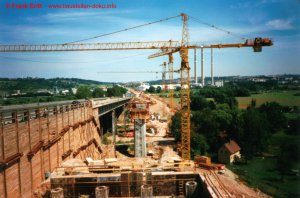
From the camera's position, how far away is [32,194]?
19.2 metres

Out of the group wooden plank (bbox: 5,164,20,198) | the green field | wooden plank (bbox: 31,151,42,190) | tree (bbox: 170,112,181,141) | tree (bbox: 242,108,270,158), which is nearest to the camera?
wooden plank (bbox: 5,164,20,198)

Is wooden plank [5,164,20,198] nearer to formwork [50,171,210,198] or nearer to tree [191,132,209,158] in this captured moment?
formwork [50,171,210,198]

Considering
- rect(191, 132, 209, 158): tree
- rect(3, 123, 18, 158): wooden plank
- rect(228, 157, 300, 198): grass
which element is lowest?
rect(228, 157, 300, 198): grass

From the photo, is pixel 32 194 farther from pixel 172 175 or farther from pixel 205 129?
pixel 205 129

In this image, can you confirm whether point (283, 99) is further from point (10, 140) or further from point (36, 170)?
point (10, 140)

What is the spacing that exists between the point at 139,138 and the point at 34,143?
26229mm

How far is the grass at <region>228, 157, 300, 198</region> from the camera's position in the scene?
34.5 m

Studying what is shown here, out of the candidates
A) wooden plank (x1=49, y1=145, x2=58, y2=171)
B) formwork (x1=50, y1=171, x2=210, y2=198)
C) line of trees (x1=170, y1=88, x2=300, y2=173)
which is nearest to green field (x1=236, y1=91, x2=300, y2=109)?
line of trees (x1=170, y1=88, x2=300, y2=173)

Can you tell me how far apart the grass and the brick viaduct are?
24.8 m

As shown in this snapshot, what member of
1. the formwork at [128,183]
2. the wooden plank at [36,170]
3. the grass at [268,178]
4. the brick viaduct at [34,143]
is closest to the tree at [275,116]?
the grass at [268,178]

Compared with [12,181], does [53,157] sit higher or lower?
lower

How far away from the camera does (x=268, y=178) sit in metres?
39.6

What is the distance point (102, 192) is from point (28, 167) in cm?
585

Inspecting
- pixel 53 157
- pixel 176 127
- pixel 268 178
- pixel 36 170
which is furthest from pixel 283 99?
pixel 36 170
